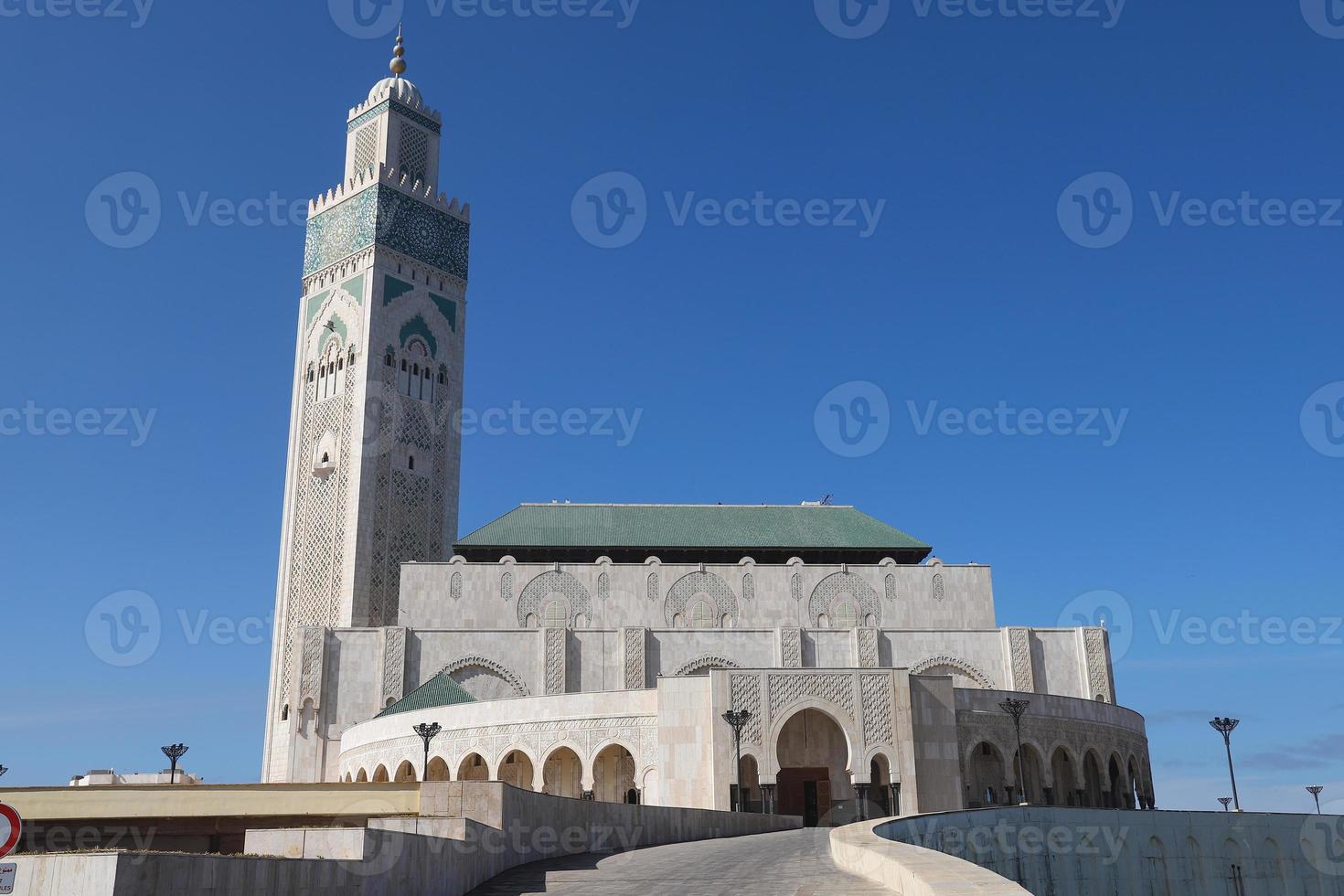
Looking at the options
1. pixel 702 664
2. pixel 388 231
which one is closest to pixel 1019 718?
pixel 702 664

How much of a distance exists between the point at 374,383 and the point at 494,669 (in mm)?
13999

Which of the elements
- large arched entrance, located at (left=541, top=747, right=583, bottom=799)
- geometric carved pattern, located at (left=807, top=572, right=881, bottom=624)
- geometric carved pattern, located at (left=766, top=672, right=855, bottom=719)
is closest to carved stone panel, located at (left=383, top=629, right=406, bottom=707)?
large arched entrance, located at (left=541, top=747, right=583, bottom=799)

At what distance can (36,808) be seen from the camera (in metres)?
19.8

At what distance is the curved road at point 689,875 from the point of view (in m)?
12.2

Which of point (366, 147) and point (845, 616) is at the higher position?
point (366, 147)

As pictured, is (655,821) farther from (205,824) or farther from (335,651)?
(335,651)

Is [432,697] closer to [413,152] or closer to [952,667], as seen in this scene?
[952,667]

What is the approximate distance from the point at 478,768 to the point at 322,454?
60.6 ft

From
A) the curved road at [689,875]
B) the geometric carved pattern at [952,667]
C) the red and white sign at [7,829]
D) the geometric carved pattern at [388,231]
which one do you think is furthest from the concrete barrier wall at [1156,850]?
the geometric carved pattern at [388,231]

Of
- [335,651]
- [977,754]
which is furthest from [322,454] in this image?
[977,754]

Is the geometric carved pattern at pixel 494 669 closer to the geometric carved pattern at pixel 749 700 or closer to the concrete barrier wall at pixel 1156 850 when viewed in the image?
the geometric carved pattern at pixel 749 700

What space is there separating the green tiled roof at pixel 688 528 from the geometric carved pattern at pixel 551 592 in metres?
1.98

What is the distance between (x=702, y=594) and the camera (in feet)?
151

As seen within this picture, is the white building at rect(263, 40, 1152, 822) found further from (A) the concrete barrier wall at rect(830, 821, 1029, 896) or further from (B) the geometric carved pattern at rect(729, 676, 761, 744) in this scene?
(A) the concrete barrier wall at rect(830, 821, 1029, 896)
